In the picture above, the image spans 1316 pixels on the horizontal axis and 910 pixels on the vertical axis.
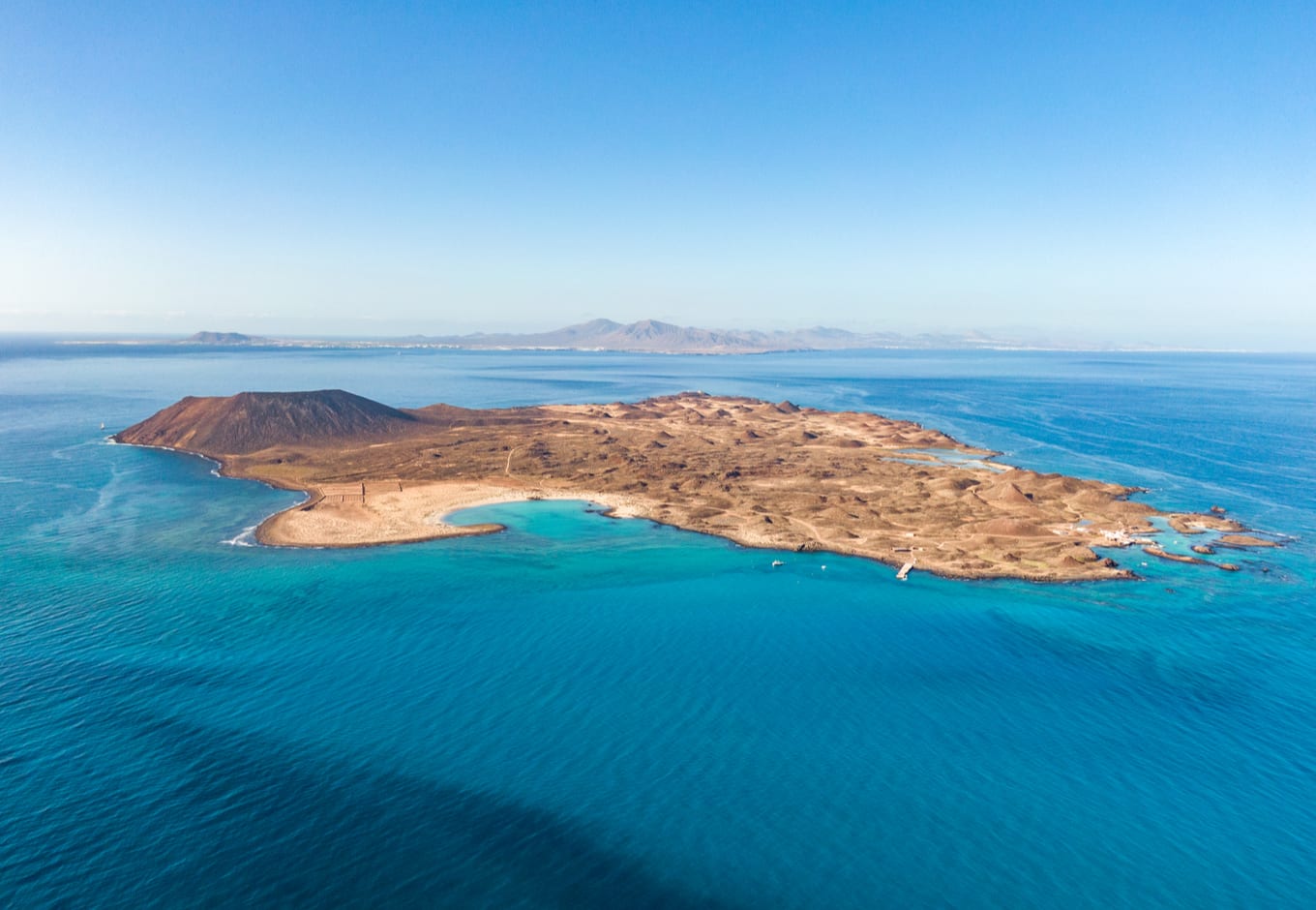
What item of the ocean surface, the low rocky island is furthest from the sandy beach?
the ocean surface

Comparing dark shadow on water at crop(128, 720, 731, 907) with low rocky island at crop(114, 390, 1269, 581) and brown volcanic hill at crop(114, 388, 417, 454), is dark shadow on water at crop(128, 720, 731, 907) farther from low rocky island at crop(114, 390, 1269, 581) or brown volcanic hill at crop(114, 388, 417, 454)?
brown volcanic hill at crop(114, 388, 417, 454)

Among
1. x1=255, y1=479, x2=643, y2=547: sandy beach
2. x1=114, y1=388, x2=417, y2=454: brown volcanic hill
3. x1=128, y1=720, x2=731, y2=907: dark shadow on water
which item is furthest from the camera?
x1=114, y1=388, x2=417, y2=454: brown volcanic hill

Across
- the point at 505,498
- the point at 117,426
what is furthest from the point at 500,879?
the point at 117,426

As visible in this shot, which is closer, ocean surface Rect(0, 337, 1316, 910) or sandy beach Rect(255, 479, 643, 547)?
ocean surface Rect(0, 337, 1316, 910)

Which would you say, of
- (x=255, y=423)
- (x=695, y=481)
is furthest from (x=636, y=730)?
(x=255, y=423)

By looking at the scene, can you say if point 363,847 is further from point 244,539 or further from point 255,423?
point 255,423
